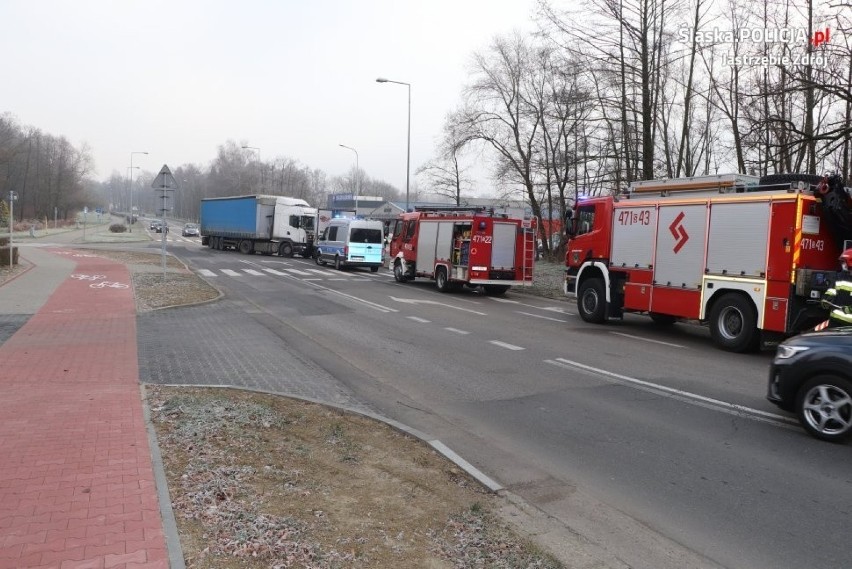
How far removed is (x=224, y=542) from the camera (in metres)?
3.77

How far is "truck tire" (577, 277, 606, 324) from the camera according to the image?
1504 centimetres

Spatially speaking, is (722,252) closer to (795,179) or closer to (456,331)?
(795,179)

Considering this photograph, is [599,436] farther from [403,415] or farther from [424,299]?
[424,299]

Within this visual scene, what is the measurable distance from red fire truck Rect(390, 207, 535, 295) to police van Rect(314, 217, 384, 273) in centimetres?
907

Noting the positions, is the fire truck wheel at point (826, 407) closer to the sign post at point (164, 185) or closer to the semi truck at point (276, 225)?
the sign post at point (164, 185)

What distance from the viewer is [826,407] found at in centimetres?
621

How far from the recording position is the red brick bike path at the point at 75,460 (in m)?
3.62

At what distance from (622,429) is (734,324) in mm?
6342

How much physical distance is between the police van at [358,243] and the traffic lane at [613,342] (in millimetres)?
12524

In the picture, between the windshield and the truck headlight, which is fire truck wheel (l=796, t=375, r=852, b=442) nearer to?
the truck headlight

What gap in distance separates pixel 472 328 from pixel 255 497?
31.8 ft

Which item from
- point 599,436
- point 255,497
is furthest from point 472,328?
point 255,497

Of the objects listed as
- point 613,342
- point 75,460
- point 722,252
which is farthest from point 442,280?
point 75,460

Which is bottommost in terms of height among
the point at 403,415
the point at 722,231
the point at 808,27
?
the point at 403,415
